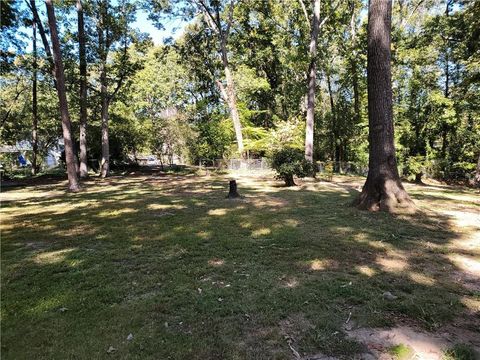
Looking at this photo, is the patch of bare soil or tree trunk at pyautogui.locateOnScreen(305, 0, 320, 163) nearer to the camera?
the patch of bare soil

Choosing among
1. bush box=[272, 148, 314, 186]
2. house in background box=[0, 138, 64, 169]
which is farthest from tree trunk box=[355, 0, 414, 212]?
house in background box=[0, 138, 64, 169]

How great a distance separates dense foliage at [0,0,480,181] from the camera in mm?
19922

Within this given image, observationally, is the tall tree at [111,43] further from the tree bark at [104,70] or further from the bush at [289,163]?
the bush at [289,163]

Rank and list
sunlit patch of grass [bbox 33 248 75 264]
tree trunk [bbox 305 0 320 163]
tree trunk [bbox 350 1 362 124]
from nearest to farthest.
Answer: sunlit patch of grass [bbox 33 248 75 264], tree trunk [bbox 305 0 320 163], tree trunk [bbox 350 1 362 124]

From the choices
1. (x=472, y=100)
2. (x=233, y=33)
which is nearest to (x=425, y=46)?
(x=472, y=100)

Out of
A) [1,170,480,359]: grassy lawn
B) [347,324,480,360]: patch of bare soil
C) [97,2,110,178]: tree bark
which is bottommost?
[347,324,480,360]: patch of bare soil

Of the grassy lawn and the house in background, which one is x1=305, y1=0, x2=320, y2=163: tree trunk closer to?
the grassy lawn

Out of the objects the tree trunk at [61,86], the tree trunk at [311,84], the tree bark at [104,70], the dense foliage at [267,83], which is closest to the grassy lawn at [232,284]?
the tree trunk at [61,86]

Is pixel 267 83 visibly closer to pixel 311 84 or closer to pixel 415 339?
pixel 311 84

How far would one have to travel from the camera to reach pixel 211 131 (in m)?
27.7

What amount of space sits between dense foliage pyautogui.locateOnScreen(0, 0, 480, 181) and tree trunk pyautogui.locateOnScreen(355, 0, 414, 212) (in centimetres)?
649

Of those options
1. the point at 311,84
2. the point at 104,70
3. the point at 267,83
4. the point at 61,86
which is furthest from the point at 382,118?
the point at 267,83

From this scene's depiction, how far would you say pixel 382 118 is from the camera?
23.9ft

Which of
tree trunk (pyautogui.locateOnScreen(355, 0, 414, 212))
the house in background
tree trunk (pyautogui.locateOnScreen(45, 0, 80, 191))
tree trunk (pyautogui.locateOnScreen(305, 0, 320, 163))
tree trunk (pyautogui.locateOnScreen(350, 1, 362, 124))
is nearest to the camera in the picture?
tree trunk (pyautogui.locateOnScreen(355, 0, 414, 212))
